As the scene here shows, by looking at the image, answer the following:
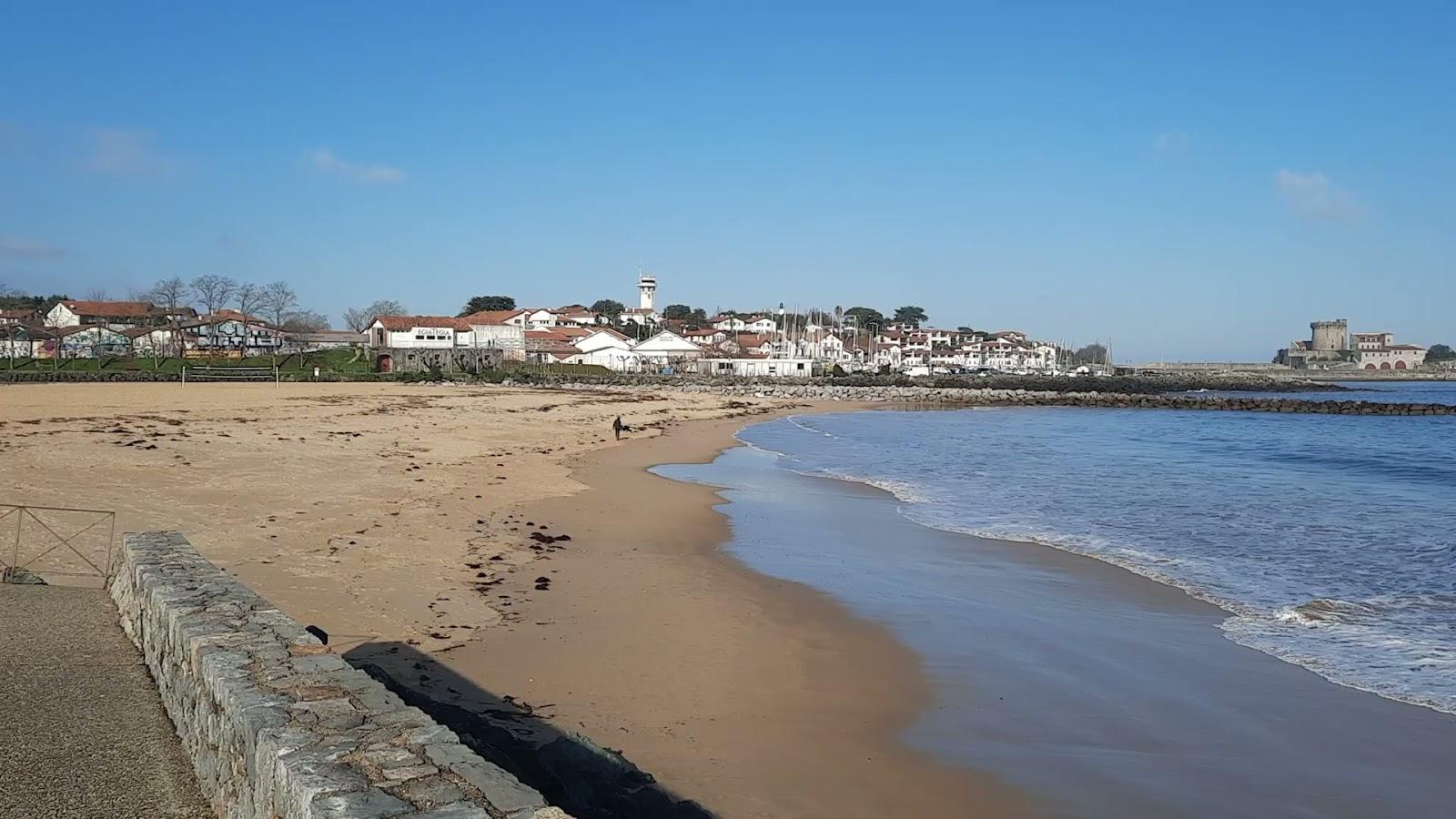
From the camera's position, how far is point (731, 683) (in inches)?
327

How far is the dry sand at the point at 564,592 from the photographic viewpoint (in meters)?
6.75

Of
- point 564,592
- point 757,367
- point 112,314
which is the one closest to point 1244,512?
point 564,592

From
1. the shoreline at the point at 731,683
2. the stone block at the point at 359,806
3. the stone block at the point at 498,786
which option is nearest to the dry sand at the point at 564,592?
the shoreline at the point at 731,683

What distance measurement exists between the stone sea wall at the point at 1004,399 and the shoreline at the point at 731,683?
5809 centimetres

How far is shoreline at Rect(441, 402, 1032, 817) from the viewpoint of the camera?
20.7ft

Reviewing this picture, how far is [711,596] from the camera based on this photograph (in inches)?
448

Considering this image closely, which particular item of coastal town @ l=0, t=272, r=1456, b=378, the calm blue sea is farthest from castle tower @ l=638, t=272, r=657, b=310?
the calm blue sea

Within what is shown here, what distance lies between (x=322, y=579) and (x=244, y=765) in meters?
6.20

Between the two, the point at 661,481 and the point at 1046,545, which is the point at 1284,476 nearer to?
the point at 1046,545

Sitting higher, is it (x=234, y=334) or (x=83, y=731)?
(x=234, y=334)

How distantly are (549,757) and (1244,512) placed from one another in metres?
18.0

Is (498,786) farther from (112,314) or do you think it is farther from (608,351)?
(112,314)

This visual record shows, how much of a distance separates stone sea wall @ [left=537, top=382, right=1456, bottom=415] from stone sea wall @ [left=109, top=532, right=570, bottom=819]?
6346cm

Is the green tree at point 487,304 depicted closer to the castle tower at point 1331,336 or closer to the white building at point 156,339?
the white building at point 156,339
